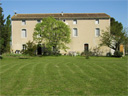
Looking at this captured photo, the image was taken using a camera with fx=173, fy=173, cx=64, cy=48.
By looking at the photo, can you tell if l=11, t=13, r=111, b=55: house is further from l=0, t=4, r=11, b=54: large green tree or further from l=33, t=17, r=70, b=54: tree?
l=0, t=4, r=11, b=54: large green tree

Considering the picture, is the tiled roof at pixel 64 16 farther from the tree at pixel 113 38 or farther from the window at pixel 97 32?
the tree at pixel 113 38

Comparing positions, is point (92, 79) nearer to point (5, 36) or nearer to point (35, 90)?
point (35, 90)

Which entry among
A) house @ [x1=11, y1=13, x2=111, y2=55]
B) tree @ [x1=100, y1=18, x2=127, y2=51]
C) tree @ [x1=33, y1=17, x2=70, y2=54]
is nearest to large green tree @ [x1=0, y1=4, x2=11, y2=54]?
tree @ [x1=33, y1=17, x2=70, y2=54]

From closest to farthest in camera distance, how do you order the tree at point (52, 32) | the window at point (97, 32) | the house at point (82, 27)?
the tree at point (52, 32) < the house at point (82, 27) < the window at point (97, 32)

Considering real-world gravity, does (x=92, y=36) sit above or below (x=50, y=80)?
above

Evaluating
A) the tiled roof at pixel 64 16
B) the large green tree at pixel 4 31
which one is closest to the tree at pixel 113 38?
the tiled roof at pixel 64 16

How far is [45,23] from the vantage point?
95.1ft

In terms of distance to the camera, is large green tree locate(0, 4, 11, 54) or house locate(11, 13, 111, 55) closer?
large green tree locate(0, 4, 11, 54)

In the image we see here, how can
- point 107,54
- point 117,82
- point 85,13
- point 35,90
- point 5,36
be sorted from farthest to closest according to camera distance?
point 85,13 < point 107,54 < point 5,36 < point 117,82 < point 35,90

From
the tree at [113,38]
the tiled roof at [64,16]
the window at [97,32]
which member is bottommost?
the tree at [113,38]

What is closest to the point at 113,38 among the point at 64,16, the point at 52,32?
the point at 64,16

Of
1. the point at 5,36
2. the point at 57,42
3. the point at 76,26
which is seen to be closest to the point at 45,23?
the point at 57,42

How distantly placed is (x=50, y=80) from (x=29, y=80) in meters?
1.02

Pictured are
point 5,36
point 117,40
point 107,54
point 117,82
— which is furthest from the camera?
point 107,54
